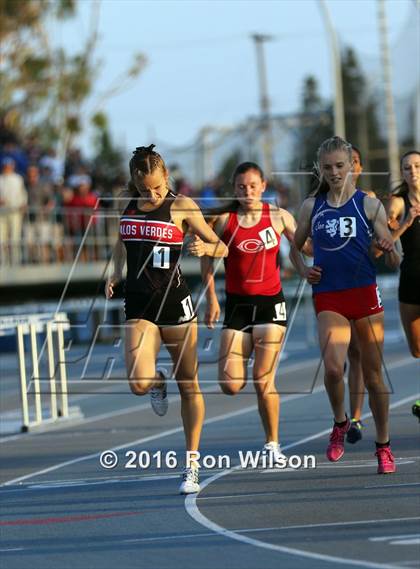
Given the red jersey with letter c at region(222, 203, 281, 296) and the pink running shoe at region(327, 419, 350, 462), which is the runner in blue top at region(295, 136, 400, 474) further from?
the red jersey with letter c at region(222, 203, 281, 296)

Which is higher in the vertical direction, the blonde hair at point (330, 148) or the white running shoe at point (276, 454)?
the blonde hair at point (330, 148)

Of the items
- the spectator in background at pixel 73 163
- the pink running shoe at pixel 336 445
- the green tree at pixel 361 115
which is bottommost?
the pink running shoe at pixel 336 445

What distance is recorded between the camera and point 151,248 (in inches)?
416

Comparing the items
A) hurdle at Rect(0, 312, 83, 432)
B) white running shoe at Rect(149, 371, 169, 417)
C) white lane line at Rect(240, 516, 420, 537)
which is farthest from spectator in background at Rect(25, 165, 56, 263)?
white lane line at Rect(240, 516, 420, 537)

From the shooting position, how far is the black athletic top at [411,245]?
12500 mm

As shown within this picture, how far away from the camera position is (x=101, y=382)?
75.2ft

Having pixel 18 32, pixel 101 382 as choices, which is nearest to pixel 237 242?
pixel 101 382

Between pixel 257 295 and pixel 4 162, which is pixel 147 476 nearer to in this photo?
pixel 257 295

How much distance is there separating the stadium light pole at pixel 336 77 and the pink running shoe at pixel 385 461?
95.0ft

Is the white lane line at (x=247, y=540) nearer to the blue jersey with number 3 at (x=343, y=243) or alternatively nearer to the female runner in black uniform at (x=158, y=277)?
the female runner in black uniform at (x=158, y=277)

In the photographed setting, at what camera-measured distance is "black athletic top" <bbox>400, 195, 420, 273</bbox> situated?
492 inches

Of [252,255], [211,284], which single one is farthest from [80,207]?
[252,255]

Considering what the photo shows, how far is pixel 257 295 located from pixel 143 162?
1.64m

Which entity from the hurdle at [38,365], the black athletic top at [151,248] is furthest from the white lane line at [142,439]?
the black athletic top at [151,248]
